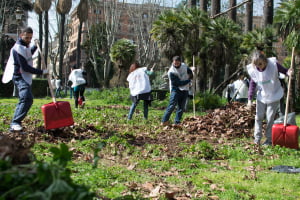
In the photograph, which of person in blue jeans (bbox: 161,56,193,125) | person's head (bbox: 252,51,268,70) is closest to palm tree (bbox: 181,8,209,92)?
person in blue jeans (bbox: 161,56,193,125)

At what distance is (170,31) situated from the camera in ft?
62.4

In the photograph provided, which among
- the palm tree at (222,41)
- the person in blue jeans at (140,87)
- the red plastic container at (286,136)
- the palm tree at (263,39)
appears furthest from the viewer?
the palm tree at (222,41)

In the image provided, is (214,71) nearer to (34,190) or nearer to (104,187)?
(104,187)

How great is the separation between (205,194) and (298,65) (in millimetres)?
17378

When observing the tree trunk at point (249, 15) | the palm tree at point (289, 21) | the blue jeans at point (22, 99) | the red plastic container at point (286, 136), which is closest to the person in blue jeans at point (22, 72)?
the blue jeans at point (22, 99)

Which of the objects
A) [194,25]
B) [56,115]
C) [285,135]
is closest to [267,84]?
[285,135]

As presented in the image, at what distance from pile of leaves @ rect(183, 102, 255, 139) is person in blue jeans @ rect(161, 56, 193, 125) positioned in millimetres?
473

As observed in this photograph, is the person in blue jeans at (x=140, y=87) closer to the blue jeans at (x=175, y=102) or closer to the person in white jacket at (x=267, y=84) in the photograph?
the blue jeans at (x=175, y=102)

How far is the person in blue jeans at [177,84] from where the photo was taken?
32.5ft

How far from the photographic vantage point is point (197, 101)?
55.8 feet

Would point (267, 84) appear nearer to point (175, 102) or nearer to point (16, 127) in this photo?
point (175, 102)

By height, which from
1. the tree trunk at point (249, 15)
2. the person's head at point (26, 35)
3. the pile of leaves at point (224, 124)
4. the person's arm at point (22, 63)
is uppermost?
the tree trunk at point (249, 15)

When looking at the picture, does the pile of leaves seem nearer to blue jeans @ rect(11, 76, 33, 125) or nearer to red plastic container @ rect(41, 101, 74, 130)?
red plastic container @ rect(41, 101, 74, 130)

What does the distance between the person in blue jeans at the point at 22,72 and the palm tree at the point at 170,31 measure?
12293 millimetres
